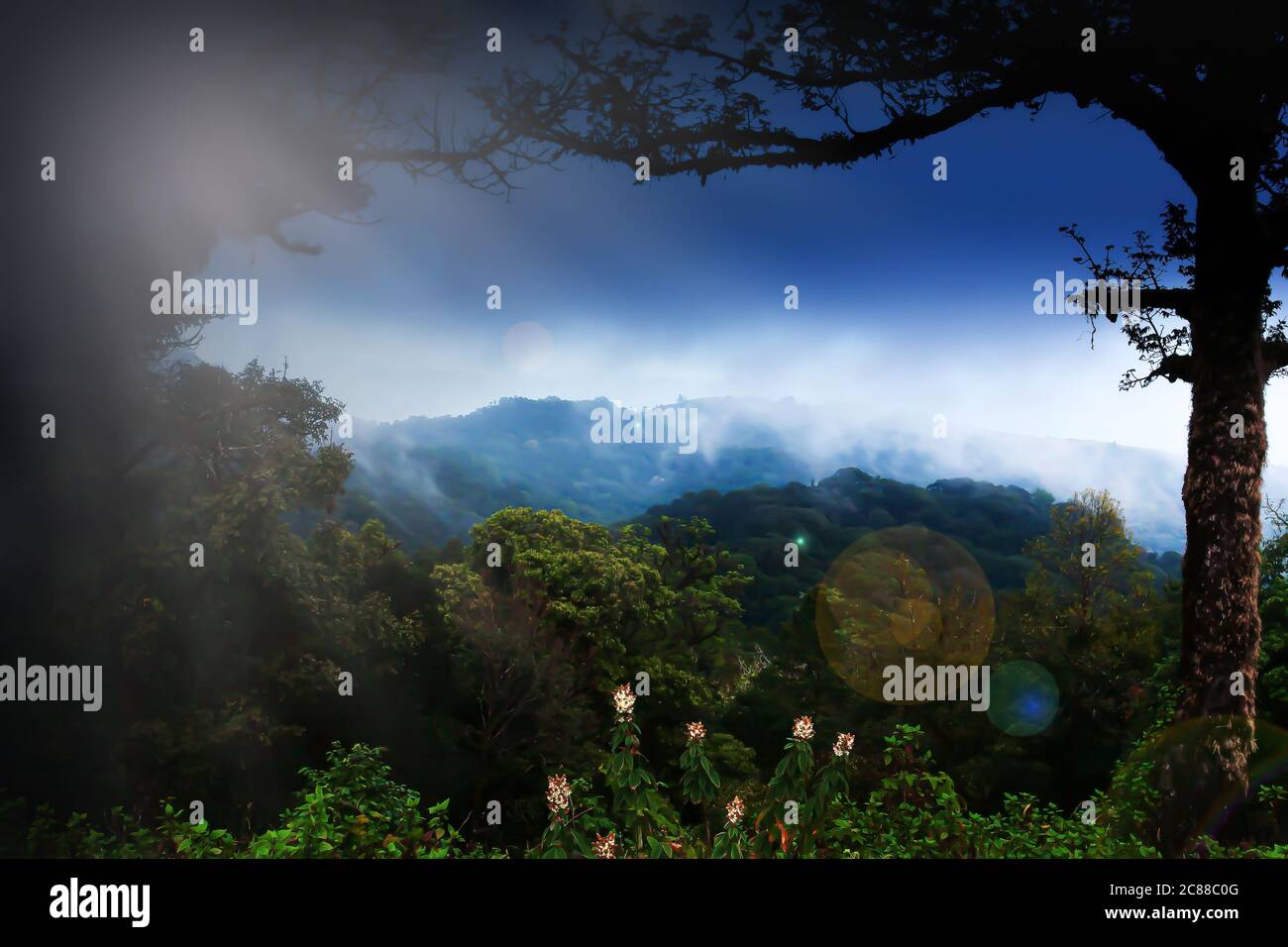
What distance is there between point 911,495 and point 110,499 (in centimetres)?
1004

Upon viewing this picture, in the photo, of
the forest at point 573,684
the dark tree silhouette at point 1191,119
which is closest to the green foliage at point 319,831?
the forest at point 573,684

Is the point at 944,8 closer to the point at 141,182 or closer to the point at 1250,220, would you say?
the point at 1250,220

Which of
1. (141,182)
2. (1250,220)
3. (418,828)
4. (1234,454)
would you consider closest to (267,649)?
(418,828)

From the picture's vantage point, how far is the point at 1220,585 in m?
5.48

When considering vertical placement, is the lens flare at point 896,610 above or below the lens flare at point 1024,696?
above

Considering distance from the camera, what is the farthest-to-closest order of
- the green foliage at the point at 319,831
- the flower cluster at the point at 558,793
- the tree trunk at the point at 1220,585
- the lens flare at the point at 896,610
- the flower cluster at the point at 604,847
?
the lens flare at the point at 896,610
the tree trunk at the point at 1220,585
the green foliage at the point at 319,831
the flower cluster at the point at 604,847
the flower cluster at the point at 558,793

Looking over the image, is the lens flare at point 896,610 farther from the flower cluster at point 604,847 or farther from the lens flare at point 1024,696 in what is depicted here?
the flower cluster at point 604,847

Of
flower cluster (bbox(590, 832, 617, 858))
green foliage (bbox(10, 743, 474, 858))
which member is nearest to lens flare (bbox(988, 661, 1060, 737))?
flower cluster (bbox(590, 832, 617, 858))

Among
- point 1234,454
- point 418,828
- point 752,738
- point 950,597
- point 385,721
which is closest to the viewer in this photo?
point 418,828

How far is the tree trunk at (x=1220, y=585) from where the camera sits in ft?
17.7

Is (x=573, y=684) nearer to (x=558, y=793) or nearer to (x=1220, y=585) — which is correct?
(x=558, y=793)

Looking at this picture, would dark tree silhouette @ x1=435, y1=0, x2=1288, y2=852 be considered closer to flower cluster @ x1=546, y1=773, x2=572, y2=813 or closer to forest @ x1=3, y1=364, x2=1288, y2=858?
forest @ x1=3, y1=364, x2=1288, y2=858

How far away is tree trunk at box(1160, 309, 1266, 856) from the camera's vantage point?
5.39 meters

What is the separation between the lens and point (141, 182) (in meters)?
5.88
